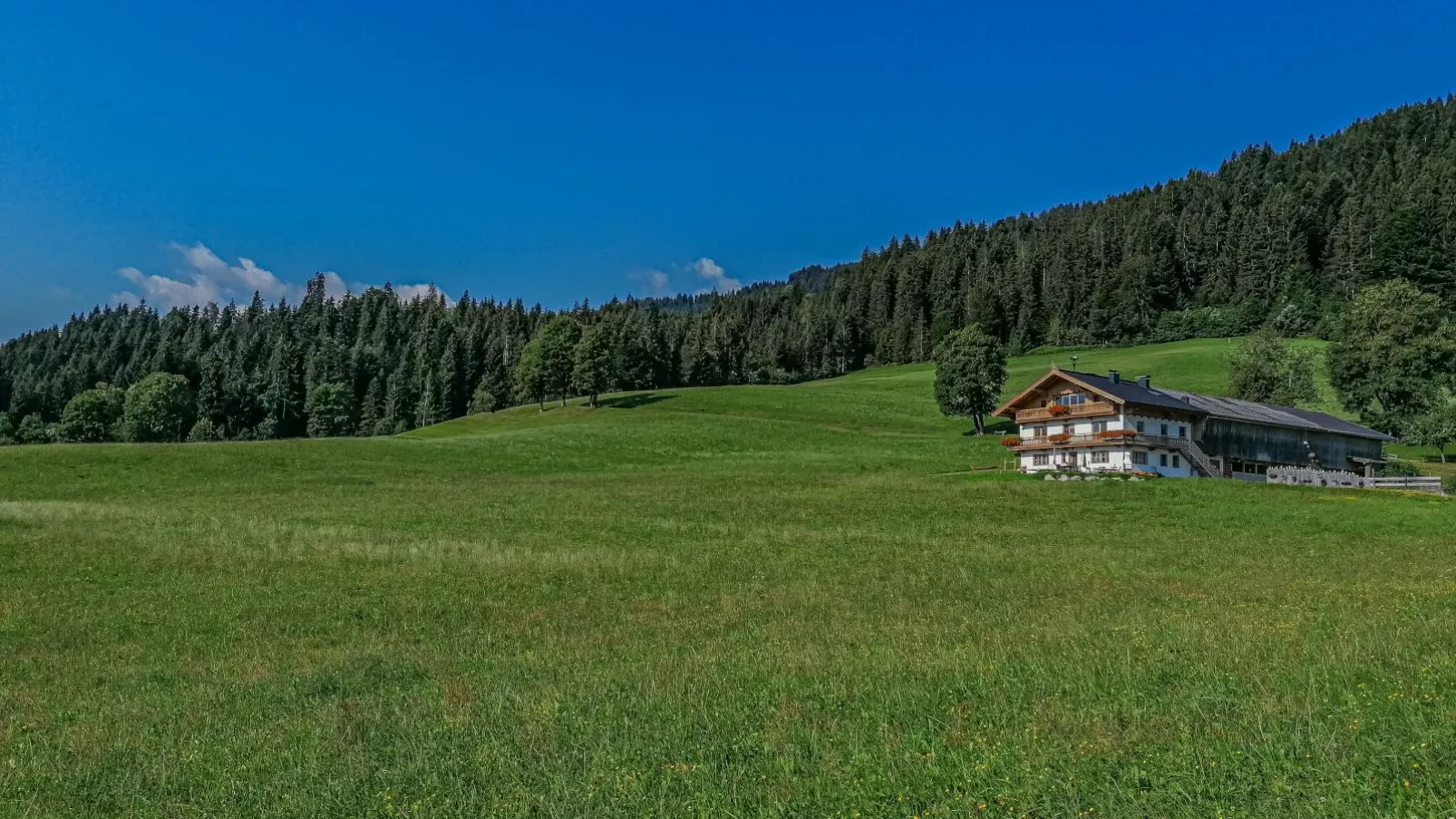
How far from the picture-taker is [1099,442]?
2608 inches

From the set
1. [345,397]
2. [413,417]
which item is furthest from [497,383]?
[345,397]

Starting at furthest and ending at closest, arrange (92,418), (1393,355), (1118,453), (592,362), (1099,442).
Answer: (92,418) < (592,362) < (1393,355) < (1099,442) < (1118,453)

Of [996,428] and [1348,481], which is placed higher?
[996,428]

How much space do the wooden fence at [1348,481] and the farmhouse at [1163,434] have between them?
7.85 meters

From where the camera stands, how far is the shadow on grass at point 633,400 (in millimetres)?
112838

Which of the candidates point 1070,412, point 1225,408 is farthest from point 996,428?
point 1070,412

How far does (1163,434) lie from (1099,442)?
655cm

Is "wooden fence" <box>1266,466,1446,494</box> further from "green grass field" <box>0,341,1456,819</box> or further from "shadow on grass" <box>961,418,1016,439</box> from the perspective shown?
"shadow on grass" <box>961,418,1016,439</box>

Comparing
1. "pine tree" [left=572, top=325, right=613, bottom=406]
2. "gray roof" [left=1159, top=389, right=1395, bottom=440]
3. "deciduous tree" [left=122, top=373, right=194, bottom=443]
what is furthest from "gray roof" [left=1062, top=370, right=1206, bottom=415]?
"deciduous tree" [left=122, top=373, right=194, bottom=443]

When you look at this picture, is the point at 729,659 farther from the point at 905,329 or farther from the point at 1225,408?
the point at 905,329

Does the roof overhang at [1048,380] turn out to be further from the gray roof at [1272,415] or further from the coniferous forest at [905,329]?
the coniferous forest at [905,329]

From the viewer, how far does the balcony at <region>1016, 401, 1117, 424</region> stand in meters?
66.5

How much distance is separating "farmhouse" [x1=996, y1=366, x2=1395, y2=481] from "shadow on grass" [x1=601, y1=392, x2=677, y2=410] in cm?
5281

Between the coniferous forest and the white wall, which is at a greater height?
the coniferous forest
